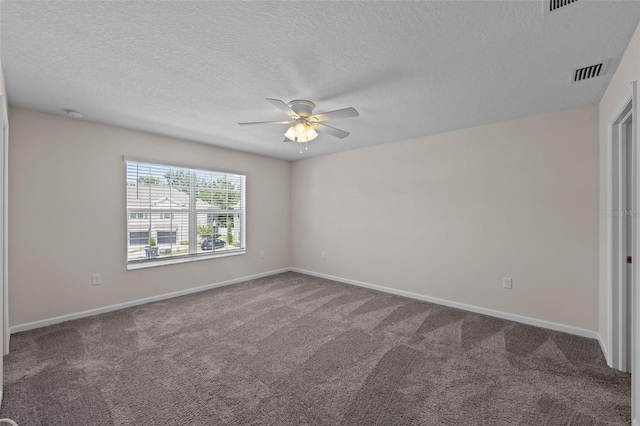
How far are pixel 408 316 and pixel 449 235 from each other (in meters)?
1.24

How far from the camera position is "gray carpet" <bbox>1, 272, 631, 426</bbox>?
1.76 metres

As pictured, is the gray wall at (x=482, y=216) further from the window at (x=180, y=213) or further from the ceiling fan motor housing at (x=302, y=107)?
the ceiling fan motor housing at (x=302, y=107)

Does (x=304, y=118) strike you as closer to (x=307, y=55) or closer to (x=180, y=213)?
(x=307, y=55)

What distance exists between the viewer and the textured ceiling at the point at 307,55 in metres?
1.53

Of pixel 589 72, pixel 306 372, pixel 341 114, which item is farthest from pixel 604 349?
pixel 341 114

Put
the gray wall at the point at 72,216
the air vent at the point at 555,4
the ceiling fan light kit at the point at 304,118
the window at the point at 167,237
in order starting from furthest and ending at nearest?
the window at the point at 167,237, the gray wall at the point at 72,216, the ceiling fan light kit at the point at 304,118, the air vent at the point at 555,4

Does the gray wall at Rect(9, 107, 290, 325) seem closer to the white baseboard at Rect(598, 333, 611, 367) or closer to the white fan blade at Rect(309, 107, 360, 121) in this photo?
the white fan blade at Rect(309, 107, 360, 121)

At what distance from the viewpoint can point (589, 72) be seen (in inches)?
84.7

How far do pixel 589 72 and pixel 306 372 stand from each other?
3.24m

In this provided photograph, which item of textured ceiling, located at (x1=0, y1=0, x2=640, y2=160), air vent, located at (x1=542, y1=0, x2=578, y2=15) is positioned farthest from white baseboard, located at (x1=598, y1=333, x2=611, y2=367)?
air vent, located at (x1=542, y1=0, x2=578, y2=15)

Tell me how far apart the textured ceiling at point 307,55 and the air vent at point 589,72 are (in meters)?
0.05

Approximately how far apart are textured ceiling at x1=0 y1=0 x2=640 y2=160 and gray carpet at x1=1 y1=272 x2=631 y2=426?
235cm

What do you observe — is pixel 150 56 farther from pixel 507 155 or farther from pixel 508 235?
pixel 508 235

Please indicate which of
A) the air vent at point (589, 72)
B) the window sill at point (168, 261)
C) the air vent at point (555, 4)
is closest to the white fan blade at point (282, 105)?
the air vent at point (555, 4)
